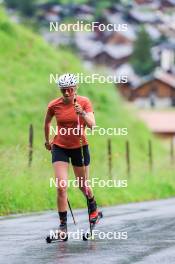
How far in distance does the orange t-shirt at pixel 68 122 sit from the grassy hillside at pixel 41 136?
17.1 ft

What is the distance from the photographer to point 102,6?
181750 millimetres

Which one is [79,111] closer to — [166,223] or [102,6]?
[166,223]

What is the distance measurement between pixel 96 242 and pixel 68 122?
1330 mm

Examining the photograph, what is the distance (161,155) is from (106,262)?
33.1 m

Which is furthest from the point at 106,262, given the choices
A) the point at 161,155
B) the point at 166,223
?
the point at 161,155

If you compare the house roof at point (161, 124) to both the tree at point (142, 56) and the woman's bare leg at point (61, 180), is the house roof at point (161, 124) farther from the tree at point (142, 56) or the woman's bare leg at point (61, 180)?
the woman's bare leg at point (61, 180)

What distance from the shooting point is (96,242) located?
1077 cm

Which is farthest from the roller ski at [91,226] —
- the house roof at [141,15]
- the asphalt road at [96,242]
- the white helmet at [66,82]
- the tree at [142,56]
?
the house roof at [141,15]

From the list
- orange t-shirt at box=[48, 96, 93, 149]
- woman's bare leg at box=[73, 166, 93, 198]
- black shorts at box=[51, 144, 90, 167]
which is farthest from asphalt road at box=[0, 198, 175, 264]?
orange t-shirt at box=[48, 96, 93, 149]

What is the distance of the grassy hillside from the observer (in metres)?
18.3

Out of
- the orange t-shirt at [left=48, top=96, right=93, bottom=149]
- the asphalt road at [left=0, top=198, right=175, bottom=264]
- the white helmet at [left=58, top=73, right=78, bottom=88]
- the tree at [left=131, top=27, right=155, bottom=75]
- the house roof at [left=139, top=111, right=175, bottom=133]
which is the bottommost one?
the house roof at [left=139, top=111, right=175, bottom=133]

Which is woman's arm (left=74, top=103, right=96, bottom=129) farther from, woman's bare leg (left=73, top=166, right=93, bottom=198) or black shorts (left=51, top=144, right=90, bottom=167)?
woman's bare leg (left=73, top=166, right=93, bottom=198)

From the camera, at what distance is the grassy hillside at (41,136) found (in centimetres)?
1833

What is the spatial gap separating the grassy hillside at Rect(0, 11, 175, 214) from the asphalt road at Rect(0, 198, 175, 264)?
8.97 feet
